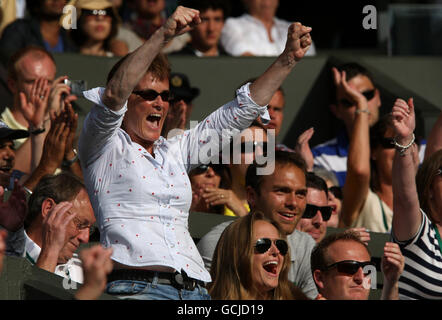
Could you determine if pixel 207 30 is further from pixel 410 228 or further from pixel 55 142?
pixel 410 228

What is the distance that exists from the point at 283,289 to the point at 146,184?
1127 mm

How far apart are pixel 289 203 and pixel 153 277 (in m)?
1.67

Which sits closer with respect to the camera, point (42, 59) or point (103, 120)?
point (103, 120)

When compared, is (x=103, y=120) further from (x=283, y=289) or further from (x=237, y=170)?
(x=237, y=170)

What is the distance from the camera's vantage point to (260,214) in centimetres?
545

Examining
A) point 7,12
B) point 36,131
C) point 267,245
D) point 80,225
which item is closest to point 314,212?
point 267,245

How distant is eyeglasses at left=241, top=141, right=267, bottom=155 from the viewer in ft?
22.3

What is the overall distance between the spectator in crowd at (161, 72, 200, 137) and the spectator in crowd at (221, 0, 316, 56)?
1.71 metres

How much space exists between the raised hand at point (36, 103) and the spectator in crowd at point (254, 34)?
3.01m

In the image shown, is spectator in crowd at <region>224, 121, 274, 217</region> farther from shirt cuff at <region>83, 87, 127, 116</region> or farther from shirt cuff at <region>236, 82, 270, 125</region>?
shirt cuff at <region>83, 87, 127, 116</region>

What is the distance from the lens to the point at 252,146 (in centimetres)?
686

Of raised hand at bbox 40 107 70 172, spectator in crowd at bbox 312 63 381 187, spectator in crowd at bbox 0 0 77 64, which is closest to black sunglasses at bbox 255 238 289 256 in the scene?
raised hand at bbox 40 107 70 172

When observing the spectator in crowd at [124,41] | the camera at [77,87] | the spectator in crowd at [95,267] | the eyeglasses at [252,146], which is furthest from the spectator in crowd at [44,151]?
the spectator in crowd at [124,41]
